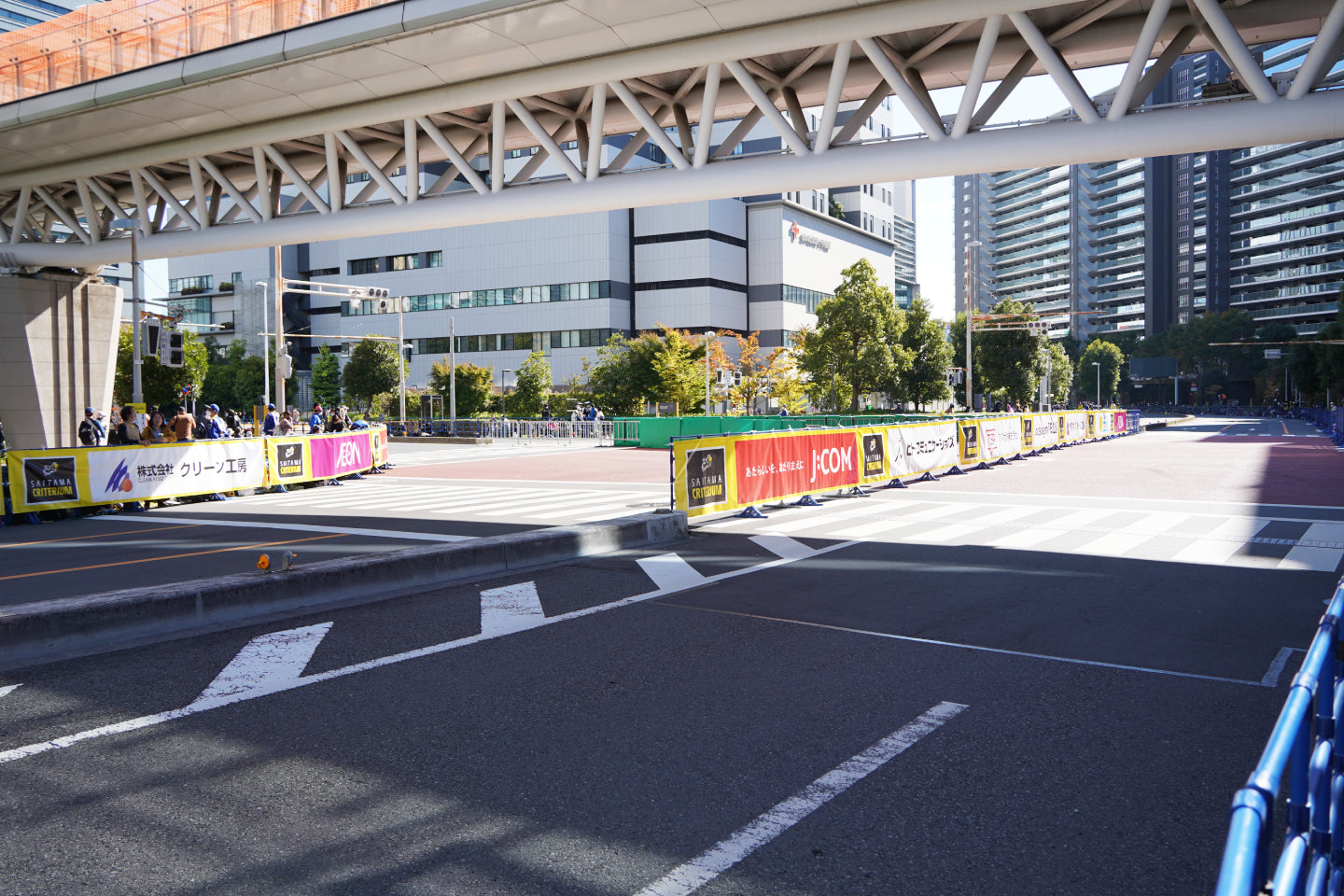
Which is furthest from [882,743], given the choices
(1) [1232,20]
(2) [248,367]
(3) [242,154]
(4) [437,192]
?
(2) [248,367]

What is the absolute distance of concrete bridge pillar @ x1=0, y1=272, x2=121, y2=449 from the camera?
89.6ft

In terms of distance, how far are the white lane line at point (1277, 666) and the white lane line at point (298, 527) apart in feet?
31.1

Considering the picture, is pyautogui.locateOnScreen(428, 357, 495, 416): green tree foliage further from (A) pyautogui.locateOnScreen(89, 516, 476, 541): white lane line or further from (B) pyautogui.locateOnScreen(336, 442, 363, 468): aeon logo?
(A) pyautogui.locateOnScreen(89, 516, 476, 541): white lane line

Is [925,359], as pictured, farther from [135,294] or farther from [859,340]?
[135,294]

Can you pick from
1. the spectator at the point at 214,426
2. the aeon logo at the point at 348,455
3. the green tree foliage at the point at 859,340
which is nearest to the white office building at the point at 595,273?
the green tree foliage at the point at 859,340

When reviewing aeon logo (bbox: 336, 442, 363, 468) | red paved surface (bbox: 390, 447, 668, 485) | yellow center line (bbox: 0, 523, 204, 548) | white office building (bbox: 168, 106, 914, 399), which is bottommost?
red paved surface (bbox: 390, 447, 668, 485)

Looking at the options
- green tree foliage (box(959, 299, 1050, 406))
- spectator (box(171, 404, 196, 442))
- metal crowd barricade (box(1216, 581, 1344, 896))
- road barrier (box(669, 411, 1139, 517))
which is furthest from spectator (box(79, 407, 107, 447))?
green tree foliage (box(959, 299, 1050, 406))

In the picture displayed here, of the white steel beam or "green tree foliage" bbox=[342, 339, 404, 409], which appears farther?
"green tree foliage" bbox=[342, 339, 404, 409]

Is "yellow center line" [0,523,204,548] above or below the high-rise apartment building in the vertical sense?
below

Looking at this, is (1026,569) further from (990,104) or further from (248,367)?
(248,367)

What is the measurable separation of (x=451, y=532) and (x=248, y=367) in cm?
9467

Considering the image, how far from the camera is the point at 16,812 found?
459 cm

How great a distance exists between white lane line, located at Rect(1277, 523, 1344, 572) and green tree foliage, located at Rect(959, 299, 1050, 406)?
58.1 metres

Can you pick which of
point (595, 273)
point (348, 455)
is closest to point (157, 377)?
point (595, 273)
